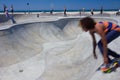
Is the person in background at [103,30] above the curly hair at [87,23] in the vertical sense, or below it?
below

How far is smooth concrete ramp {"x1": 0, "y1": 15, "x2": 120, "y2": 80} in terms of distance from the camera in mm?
8719

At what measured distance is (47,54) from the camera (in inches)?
575

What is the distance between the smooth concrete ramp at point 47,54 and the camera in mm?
8719

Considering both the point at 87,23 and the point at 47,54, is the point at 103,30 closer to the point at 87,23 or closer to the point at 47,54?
the point at 87,23

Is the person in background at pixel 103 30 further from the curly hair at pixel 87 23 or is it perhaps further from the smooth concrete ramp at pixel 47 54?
the smooth concrete ramp at pixel 47 54

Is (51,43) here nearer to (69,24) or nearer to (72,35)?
(72,35)

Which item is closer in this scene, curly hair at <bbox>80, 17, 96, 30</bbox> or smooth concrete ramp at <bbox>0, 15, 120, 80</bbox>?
curly hair at <bbox>80, 17, 96, 30</bbox>

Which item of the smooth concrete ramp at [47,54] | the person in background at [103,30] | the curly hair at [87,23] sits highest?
the curly hair at [87,23]

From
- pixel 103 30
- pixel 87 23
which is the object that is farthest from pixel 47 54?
pixel 87 23

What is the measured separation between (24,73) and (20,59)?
7.85ft

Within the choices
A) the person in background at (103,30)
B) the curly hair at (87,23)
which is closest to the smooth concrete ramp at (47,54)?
the person in background at (103,30)

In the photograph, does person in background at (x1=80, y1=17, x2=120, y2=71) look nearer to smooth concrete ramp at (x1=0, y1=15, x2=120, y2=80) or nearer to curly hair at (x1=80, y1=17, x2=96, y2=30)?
curly hair at (x1=80, y1=17, x2=96, y2=30)

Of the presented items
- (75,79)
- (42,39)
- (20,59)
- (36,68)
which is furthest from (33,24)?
(75,79)

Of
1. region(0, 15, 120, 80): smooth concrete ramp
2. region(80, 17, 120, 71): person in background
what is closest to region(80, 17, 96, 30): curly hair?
region(80, 17, 120, 71): person in background
